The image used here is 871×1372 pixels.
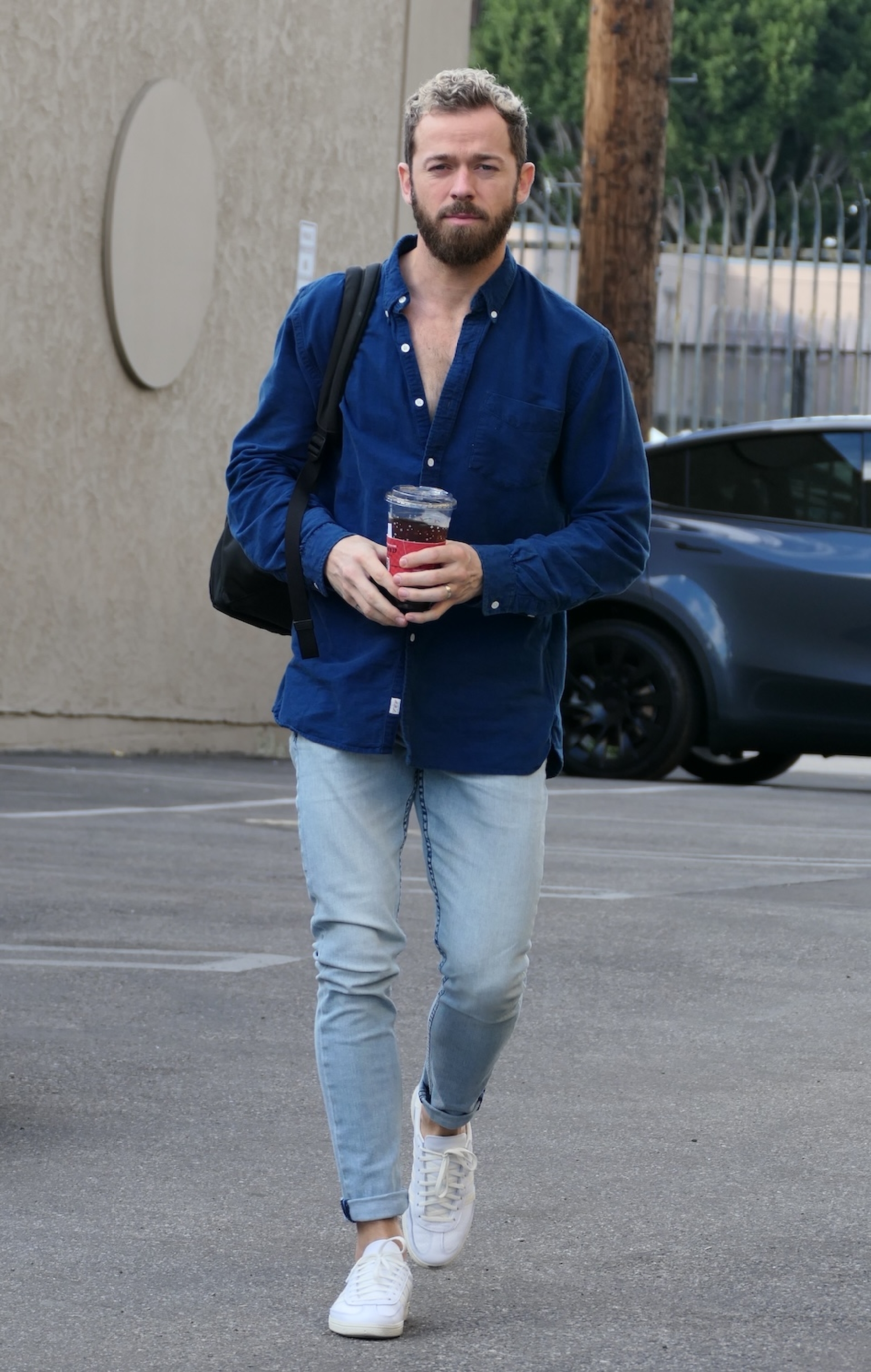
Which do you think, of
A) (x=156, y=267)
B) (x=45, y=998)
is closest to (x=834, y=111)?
(x=156, y=267)

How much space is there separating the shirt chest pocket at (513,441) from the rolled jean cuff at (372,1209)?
44.4 inches

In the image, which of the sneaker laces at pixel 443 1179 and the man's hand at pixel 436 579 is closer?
the man's hand at pixel 436 579

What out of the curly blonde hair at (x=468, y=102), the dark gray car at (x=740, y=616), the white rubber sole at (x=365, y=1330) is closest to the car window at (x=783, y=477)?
the dark gray car at (x=740, y=616)

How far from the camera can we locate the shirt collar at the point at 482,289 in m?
3.87

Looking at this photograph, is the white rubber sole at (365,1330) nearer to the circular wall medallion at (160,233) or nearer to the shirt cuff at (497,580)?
the shirt cuff at (497,580)

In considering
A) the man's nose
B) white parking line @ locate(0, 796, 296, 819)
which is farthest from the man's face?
white parking line @ locate(0, 796, 296, 819)

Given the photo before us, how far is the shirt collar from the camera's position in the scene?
3865 mm

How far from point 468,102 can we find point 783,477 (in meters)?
8.41

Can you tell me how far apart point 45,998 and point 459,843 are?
2.47 meters

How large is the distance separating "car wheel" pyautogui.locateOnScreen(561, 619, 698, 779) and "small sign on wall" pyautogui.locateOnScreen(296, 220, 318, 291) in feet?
10.4

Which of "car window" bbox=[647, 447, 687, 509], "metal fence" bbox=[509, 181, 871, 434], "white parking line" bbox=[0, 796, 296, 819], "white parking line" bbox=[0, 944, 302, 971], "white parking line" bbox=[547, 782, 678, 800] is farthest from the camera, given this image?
"metal fence" bbox=[509, 181, 871, 434]

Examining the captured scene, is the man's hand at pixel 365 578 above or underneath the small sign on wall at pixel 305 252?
underneath

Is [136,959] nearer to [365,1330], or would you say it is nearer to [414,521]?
[365,1330]

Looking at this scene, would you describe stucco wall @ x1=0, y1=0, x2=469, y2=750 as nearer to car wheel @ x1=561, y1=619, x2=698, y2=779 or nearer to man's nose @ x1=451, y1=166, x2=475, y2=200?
car wheel @ x1=561, y1=619, x2=698, y2=779
